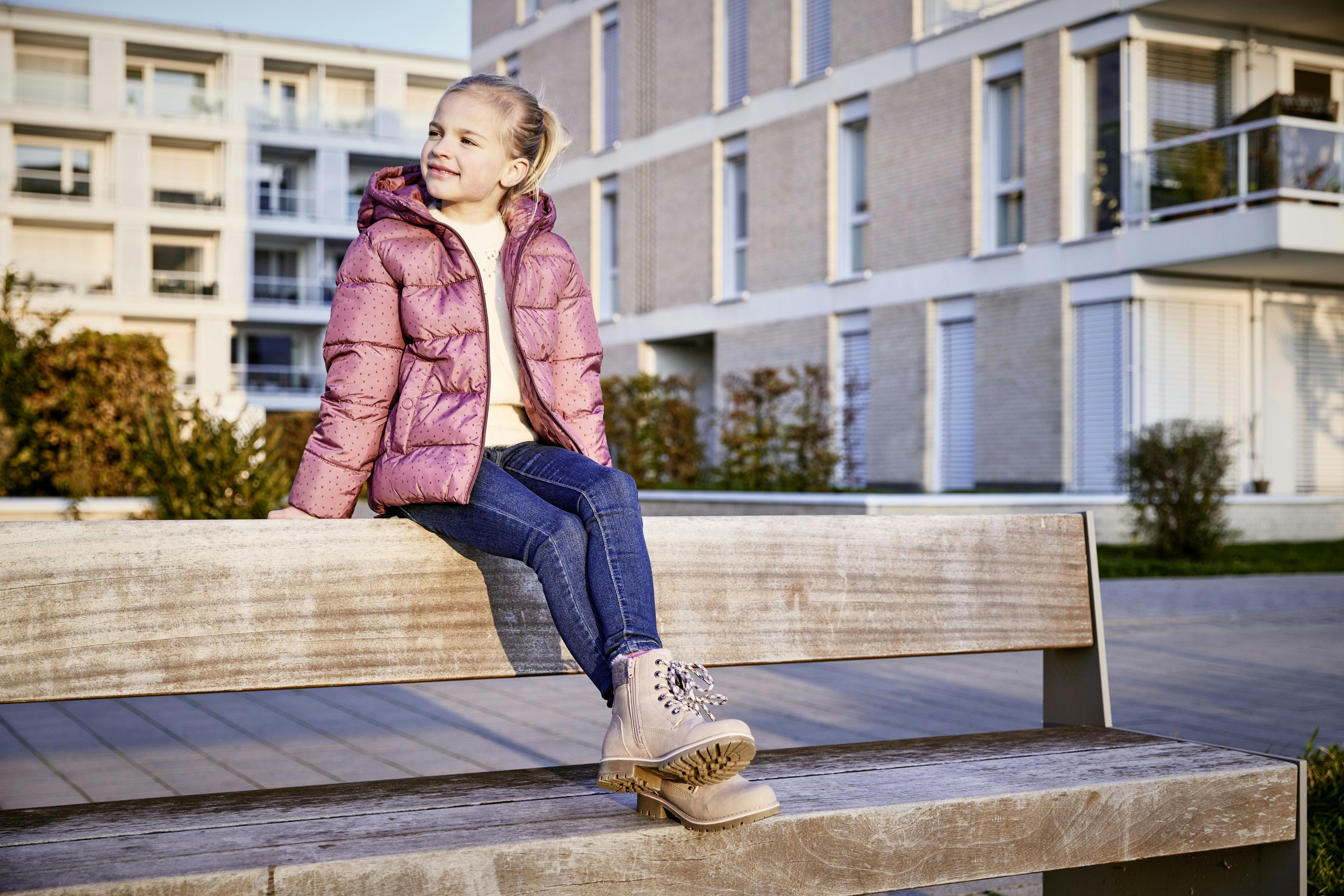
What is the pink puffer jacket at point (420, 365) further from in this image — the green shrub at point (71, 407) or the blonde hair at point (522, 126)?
the green shrub at point (71, 407)

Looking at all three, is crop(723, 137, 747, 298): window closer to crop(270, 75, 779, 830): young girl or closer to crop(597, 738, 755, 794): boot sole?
crop(270, 75, 779, 830): young girl

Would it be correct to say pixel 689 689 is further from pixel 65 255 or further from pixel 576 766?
pixel 65 255

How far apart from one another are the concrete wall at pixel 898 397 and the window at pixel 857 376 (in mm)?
128

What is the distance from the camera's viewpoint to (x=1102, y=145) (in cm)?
1745

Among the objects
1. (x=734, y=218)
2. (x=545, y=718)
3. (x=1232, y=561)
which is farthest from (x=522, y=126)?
(x=734, y=218)

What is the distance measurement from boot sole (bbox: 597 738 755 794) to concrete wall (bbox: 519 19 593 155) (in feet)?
85.3

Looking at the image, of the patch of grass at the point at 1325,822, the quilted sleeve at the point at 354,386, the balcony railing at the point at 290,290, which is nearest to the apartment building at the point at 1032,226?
the patch of grass at the point at 1325,822

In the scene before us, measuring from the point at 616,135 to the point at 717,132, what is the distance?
390cm

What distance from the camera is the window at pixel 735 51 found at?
78.0 feet

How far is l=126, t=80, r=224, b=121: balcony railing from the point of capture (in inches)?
1796

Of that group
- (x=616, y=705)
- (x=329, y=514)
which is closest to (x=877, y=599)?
(x=616, y=705)

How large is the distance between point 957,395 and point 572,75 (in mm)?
13131

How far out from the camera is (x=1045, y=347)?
17672 mm

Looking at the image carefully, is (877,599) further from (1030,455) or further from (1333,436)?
(1333,436)
